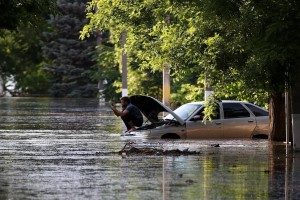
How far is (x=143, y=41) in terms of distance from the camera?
→ 1241 inches

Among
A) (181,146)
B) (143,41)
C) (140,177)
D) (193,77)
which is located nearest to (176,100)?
(193,77)

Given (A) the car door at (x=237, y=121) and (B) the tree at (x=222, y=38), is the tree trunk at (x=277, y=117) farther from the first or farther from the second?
(A) the car door at (x=237, y=121)

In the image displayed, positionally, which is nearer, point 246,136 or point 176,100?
point 246,136

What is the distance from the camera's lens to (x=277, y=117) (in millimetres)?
28531

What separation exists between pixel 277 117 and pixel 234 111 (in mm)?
2179

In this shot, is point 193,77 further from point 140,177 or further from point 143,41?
point 140,177

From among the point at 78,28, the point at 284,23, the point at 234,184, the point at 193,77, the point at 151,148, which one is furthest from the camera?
the point at 78,28

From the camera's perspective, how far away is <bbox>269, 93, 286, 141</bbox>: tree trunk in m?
28.5

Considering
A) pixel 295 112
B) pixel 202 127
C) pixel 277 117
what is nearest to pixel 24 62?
pixel 202 127

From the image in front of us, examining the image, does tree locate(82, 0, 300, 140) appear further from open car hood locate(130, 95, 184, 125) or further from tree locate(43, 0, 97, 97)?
tree locate(43, 0, 97, 97)

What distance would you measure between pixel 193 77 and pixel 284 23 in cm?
3230

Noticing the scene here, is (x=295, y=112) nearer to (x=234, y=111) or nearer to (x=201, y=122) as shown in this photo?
(x=201, y=122)

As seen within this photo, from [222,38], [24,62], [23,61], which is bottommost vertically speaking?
[222,38]

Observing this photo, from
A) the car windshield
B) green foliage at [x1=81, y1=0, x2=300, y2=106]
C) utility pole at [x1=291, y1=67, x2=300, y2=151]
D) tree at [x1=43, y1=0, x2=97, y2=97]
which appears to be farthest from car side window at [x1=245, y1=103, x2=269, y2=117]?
tree at [x1=43, y1=0, x2=97, y2=97]
